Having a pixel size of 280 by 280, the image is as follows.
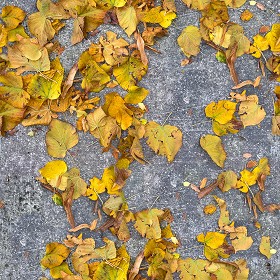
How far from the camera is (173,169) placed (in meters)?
1.87

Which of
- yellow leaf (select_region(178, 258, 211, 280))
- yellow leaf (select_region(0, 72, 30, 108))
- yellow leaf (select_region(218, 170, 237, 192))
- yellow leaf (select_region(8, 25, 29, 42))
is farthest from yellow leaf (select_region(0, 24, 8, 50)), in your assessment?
yellow leaf (select_region(178, 258, 211, 280))

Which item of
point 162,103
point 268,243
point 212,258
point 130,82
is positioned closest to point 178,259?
point 212,258

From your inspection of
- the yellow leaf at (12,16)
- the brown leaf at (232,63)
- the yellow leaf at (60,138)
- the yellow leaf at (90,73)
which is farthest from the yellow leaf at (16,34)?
the brown leaf at (232,63)

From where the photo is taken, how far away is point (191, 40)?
1.83m

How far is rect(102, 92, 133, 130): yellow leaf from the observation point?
180 cm

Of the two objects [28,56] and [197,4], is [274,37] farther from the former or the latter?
[28,56]

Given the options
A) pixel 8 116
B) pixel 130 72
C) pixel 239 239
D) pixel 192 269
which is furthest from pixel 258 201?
pixel 8 116

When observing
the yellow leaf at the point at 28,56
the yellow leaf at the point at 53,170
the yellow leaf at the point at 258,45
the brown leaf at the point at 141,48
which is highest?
the yellow leaf at the point at 258,45

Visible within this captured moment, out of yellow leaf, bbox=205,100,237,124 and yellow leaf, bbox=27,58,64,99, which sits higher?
yellow leaf, bbox=27,58,64,99

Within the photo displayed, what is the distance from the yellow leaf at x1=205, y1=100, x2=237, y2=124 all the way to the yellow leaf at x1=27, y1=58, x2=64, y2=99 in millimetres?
648

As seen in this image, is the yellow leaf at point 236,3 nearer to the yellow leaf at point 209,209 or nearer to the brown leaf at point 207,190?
the brown leaf at point 207,190

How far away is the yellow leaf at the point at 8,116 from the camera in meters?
1.79

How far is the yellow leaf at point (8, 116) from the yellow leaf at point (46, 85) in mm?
101

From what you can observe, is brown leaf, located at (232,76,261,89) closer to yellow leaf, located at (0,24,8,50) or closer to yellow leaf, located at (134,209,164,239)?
yellow leaf, located at (134,209,164,239)
